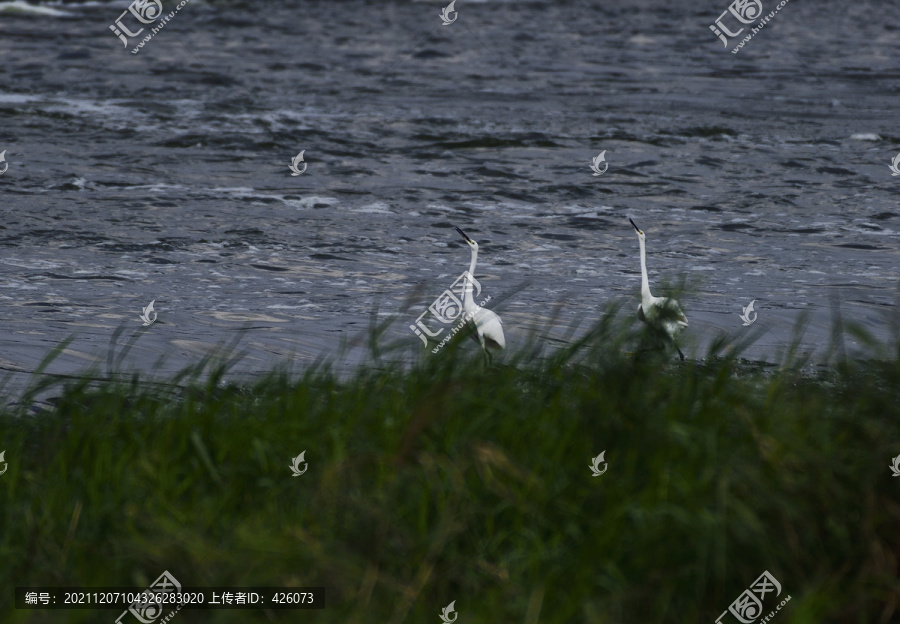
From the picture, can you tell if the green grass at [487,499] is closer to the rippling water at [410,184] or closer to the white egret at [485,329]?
the white egret at [485,329]

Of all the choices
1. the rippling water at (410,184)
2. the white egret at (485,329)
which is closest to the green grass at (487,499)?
the white egret at (485,329)

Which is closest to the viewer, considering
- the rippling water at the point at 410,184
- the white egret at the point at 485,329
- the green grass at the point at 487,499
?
the green grass at the point at 487,499

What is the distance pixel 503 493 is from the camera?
4.51m

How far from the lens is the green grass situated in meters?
4.02

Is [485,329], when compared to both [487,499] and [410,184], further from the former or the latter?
[410,184]

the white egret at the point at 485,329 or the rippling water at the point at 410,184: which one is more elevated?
the white egret at the point at 485,329

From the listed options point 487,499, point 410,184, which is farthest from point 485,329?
point 410,184

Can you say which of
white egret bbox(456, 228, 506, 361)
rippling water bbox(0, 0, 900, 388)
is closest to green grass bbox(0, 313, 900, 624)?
white egret bbox(456, 228, 506, 361)

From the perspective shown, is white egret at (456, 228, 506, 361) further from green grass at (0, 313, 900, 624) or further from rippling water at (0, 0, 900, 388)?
green grass at (0, 313, 900, 624)

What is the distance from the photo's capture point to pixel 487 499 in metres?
4.62

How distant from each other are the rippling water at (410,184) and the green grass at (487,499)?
1480 mm

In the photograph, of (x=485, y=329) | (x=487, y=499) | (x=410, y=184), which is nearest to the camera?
(x=487, y=499)

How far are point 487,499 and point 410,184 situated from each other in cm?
1035

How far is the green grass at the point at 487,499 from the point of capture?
13.2 ft
